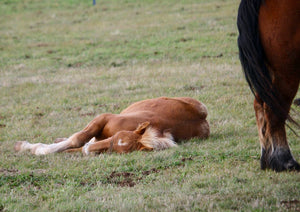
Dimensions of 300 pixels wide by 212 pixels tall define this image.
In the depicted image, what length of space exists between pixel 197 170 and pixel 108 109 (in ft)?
13.8

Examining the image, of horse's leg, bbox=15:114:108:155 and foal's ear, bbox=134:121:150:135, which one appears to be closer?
foal's ear, bbox=134:121:150:135

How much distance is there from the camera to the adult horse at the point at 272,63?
4.25m

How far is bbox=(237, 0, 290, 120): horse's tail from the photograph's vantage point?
4473mm

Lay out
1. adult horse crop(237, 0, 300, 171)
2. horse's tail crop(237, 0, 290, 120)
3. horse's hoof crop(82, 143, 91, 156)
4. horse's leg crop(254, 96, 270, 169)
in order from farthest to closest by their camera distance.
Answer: horse's hoof crop(82, 143, 91, 156) < horse's leg crop(254, 96, 270, 169) < horse's tail crop(237, 0, 290, 120) < adult horse crop(237, 0, 300, 171)

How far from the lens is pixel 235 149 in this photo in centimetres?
582

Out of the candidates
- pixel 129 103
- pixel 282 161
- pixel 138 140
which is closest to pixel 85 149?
pixel 138 140

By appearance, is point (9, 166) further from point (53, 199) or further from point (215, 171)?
point (215, 171)

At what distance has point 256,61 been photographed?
451 centimetres

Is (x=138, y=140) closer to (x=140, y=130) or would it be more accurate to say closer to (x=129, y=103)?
(x=140, y=130)

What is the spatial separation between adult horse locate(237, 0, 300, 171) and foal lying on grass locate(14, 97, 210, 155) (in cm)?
159

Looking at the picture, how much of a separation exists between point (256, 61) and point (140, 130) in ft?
6.28

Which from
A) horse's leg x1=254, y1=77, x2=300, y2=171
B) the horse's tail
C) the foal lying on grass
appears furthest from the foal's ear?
the horse's tail

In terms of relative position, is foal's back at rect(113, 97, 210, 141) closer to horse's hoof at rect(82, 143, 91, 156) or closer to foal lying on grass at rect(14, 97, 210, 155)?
foal lying on grass at rect(14, 97, 210, 155)

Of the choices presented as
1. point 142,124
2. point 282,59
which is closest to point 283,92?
point 282,59
